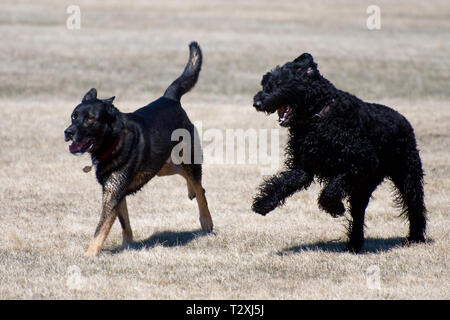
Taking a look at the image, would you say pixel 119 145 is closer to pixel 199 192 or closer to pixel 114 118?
pixel 114 118

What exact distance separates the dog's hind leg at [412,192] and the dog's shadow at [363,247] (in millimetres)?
197

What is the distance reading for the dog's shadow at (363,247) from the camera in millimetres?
7394


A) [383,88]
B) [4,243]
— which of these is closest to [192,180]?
[4,243]

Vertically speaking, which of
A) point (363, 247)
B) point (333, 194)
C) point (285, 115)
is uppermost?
point (285, 115)

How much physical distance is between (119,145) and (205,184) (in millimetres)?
3781

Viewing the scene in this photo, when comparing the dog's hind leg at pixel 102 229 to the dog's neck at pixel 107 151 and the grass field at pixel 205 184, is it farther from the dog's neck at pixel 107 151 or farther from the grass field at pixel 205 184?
the dog's neck at pixel 107 151

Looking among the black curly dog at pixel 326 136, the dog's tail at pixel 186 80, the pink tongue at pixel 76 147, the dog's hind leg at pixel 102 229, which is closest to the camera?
the black curly dog at pixel 326 136

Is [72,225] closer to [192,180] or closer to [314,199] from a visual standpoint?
[192,180]

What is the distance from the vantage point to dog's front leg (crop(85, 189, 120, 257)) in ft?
23.1

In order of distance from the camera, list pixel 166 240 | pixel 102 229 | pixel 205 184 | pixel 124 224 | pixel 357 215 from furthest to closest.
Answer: pixel 205 184
pixel 166 240
pixel 124 224
pixel 357 215
pixel 102 229

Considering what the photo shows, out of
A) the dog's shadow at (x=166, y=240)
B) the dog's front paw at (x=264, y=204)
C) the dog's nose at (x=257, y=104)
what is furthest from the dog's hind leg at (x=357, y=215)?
the dog's shadow at (x=166, y=240)

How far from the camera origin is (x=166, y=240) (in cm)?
795

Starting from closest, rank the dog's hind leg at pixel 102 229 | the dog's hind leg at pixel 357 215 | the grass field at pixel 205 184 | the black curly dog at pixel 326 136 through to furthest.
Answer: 1. the grass field at pixel 205 184
2. the black curly dog at pixel 326 136
3. the dog's hind leg at pixel 102 229
4. the dog's hind leg at pixel 357 215

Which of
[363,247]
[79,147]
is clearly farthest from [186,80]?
[363,247]
